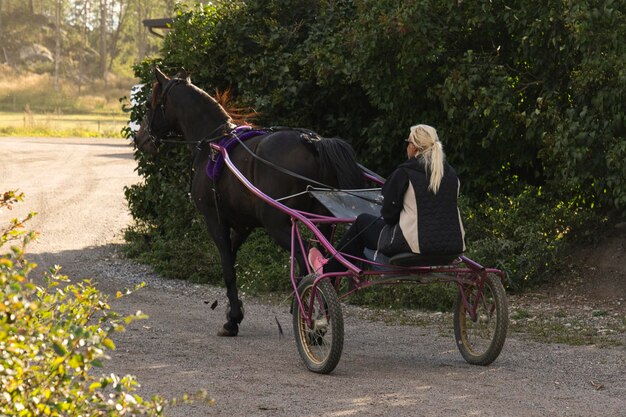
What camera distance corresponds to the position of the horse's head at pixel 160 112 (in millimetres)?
10898

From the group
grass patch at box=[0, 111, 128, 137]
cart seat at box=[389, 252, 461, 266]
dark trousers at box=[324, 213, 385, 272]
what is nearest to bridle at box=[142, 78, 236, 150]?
dark trousers at box=[324, 213, 385, 272]

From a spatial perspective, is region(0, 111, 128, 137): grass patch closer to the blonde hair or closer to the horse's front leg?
the horse's front leg

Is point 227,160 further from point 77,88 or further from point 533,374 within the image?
point 77,88

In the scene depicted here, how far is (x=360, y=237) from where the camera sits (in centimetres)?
830

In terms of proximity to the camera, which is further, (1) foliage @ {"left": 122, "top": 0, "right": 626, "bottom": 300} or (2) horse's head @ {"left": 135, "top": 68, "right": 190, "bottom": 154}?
(1) foliage @ {"left": 122, "top": 0, "right": 626, "bottom": 300}

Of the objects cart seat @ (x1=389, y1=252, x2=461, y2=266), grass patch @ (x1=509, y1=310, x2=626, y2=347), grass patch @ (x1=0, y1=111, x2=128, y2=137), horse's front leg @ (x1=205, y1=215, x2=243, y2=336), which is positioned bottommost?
grass patch @ (x1=0, y1=111, x2=128, y2=137)

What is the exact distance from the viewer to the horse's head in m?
10.9

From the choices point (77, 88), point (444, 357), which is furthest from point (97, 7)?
point (444, 357)

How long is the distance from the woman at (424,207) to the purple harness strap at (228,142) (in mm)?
2461

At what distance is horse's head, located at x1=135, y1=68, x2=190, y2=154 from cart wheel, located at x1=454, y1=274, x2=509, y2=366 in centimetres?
389

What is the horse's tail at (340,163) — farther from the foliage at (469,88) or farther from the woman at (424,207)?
the foliage at (469,88)

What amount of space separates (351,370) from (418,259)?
1035 millimetres

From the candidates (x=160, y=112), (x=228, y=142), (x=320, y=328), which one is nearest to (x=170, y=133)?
(x=160, y=112)

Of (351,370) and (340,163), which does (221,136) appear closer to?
(340,163)
